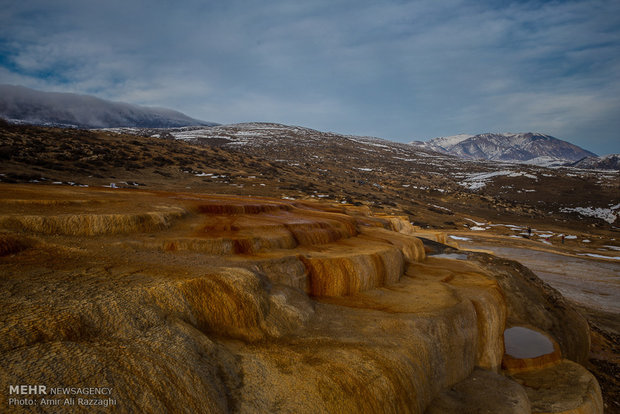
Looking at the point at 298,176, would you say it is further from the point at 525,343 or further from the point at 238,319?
the point at 238,319

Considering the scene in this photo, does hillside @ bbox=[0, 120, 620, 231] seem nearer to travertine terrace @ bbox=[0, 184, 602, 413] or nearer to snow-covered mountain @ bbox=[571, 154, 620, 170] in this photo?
travertine terrace @ bbox=[0, 184, 602, 413]

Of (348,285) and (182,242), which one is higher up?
(182,242)

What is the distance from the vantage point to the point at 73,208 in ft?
29.2

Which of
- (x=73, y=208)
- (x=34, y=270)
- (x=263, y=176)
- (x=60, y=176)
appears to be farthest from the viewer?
(x=263, y=176)

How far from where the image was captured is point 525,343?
11.4 meters

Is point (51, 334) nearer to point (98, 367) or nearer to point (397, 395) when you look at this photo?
point (98, 367)

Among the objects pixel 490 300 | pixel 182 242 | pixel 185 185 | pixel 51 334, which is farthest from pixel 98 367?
pixel 185 185

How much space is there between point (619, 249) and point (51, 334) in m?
50.9

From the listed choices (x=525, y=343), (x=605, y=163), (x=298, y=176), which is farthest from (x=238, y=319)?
(x=605, y=163)

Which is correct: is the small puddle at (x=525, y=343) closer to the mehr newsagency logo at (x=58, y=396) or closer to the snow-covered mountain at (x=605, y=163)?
the mehr newsagency logo at (x=58, y=396)

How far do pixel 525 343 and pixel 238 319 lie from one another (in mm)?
10843

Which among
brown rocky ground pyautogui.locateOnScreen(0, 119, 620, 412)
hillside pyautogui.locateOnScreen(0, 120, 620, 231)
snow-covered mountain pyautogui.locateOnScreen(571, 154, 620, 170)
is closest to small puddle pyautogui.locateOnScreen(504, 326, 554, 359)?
brown rocky ground pyautogui.locateOnScreen(0, 119, 620, 412)

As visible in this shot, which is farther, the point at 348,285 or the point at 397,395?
the point at 348,285

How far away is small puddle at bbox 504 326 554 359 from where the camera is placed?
1052cm
